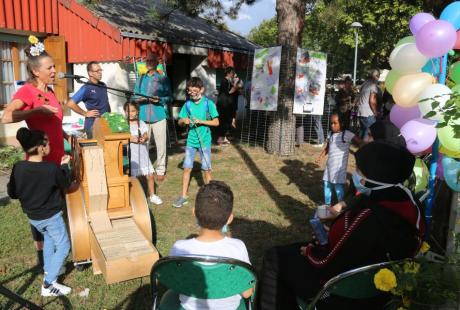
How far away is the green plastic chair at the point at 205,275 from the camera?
5.87 feet

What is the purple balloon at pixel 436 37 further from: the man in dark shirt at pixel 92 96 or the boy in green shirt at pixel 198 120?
the man in dark shirt at pixel 92 96

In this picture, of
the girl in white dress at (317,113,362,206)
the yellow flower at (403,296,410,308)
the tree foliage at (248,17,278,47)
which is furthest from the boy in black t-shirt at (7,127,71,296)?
the tree foliage at (248,17,278,47)

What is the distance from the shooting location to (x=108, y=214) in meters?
3.81

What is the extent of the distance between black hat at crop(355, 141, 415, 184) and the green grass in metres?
1.83

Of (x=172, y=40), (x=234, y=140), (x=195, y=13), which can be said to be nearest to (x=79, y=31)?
(x=172, y=40)

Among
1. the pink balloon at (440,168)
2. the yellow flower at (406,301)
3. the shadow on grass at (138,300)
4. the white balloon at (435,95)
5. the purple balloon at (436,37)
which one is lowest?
the shadow on grass at (138,300)

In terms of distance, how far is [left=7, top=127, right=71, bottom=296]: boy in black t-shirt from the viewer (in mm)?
3008

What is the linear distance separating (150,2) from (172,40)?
4443 mm

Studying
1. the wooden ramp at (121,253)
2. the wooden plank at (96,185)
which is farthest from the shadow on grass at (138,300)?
the wooden plank at (96,185)

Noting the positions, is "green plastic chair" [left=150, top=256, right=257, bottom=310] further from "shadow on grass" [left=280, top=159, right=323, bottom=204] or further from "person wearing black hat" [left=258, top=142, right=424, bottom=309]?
"shadow on grass" [left=280, top=159, right=323, bottom=204]

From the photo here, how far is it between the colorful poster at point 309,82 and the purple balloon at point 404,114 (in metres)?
4.95

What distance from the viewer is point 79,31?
973cm

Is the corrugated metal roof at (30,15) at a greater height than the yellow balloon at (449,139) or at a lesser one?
greater

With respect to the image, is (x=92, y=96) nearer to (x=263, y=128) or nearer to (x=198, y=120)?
(x=198, y=120)
